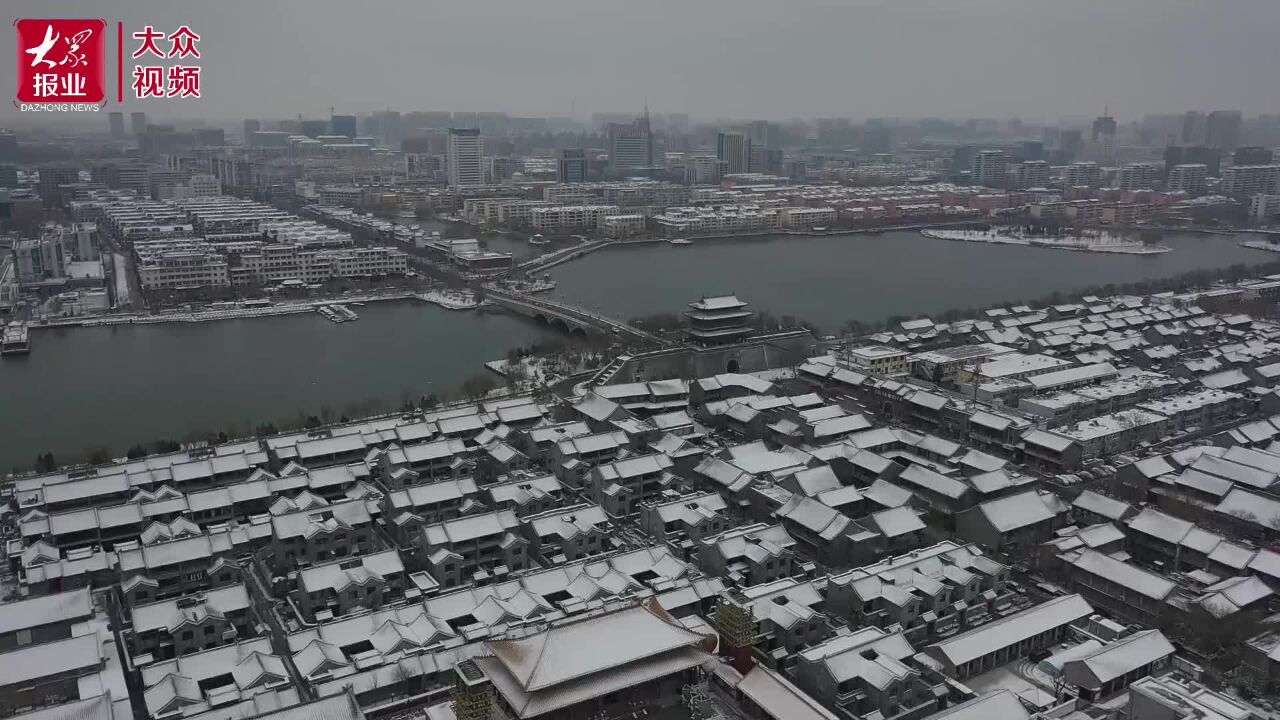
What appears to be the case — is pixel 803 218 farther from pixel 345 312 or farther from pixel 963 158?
pixel 963 158

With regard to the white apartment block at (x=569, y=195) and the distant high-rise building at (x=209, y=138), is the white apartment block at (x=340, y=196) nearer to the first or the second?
the white apartment block at (x=569, y=195)

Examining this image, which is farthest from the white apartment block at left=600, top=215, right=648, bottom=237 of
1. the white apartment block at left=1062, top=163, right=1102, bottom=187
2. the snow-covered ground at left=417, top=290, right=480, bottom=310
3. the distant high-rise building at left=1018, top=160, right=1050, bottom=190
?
the white apartment block at left=1062, top=163, right=1102, bottom=187

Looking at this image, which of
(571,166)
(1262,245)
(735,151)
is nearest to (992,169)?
(735,151)

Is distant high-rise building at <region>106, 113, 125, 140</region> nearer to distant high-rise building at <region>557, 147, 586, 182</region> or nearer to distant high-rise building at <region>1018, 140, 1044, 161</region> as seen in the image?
distant high-rise building at <region>557, 147, 586, 182</region>

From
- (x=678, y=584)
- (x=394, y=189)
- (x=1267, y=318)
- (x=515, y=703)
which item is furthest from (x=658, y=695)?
(x=394, y=189)

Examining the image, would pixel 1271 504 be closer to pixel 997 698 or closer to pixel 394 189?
pixel 997 698

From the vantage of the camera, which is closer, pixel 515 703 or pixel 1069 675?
pixel 515 703
